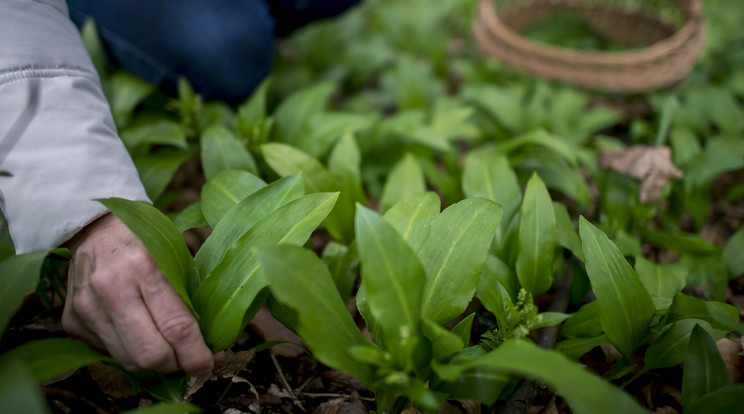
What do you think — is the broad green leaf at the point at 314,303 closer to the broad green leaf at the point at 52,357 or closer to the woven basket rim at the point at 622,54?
the broad green leaf at the point at 52,357

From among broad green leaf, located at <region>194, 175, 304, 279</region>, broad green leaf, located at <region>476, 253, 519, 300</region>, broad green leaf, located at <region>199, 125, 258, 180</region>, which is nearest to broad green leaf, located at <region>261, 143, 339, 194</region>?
broad green leaf, located at <region>199, 125, 258, 180</region>

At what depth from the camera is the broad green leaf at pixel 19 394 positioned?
68 cm

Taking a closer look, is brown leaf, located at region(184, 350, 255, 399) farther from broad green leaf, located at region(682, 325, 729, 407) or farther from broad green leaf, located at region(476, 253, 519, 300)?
broad green leaf, located at region(682, 325, 729, 407)

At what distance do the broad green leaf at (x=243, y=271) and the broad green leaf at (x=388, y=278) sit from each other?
206 millimetres

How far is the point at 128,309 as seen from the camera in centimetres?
88

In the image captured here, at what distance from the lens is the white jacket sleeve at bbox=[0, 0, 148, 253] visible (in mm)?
935

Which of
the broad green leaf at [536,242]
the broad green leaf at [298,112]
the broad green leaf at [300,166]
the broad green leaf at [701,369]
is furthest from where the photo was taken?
the broad green leaf at [298,112]

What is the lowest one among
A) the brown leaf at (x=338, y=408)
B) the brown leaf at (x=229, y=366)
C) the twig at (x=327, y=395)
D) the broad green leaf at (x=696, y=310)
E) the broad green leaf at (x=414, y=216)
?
the twig at (x=327, y=395)

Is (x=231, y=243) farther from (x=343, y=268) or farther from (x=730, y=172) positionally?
(x=730, y=172)

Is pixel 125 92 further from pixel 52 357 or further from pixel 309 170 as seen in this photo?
pixel 52 357

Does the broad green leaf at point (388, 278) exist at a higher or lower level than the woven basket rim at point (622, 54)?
lower

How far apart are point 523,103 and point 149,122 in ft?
6.42

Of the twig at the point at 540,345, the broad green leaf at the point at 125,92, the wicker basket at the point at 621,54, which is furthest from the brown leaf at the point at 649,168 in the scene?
the broad green leaf at the point at 125,92

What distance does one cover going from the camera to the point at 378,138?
190 cm
